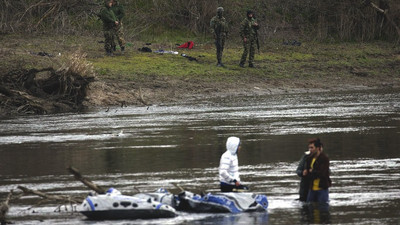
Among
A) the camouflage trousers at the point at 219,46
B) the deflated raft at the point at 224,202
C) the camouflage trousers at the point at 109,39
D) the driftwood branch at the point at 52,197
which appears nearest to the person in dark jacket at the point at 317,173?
the deflated raft at the point at 224,202

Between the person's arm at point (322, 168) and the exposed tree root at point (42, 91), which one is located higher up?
the person's arm at point (322, 168)

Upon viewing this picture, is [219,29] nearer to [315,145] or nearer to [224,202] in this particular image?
[315,145]

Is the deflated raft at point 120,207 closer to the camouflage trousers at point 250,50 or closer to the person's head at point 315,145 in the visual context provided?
the person's head at point 315,145

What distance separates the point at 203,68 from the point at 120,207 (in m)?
24.2

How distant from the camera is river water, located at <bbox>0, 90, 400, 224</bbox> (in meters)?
14.1

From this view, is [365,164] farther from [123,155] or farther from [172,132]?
Answer: [172,132]

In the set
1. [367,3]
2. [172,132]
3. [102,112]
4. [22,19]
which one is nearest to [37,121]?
[102,112]

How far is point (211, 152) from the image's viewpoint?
20.0 metres

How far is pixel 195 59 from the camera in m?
38.5

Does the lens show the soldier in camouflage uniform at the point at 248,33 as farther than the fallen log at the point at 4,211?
Yes

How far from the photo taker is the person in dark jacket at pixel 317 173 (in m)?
14.2

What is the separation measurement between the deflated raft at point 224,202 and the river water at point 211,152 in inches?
4.8

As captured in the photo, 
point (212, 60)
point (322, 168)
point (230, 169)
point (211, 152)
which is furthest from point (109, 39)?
point (322, 168)

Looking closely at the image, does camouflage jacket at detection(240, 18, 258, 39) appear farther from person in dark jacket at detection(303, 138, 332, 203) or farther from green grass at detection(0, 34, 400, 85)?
person in dark jacket at detection(303, 138, 332, 203)
